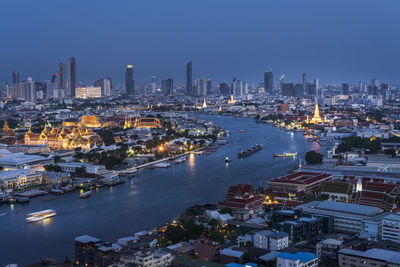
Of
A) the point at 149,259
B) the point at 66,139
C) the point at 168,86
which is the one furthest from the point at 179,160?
the point at 168,86

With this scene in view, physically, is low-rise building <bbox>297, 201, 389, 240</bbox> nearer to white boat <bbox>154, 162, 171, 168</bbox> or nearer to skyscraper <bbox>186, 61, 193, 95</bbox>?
white boat <bbox>154, 162, 171, 168</bbox>

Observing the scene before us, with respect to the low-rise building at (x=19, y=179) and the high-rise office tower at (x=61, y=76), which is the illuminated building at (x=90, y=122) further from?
the high-rise office tower at (x=61, y=76)

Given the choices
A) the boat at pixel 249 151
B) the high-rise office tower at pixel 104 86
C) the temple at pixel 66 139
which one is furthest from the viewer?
the high-rise office tower at pixel 104 86

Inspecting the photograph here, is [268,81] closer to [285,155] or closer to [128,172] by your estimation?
[285,155]

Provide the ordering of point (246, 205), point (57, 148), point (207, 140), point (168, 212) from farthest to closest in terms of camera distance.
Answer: point (207, 140) → point (57, 148) → point (168, 212) → point (246, 205)

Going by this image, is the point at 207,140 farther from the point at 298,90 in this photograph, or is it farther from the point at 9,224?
the point at 298,90

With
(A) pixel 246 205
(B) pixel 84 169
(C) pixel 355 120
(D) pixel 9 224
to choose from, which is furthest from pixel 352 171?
(C) pixel 355 120

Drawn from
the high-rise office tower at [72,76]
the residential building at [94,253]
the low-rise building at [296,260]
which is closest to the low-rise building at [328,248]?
the low-rise building at [296,260]
